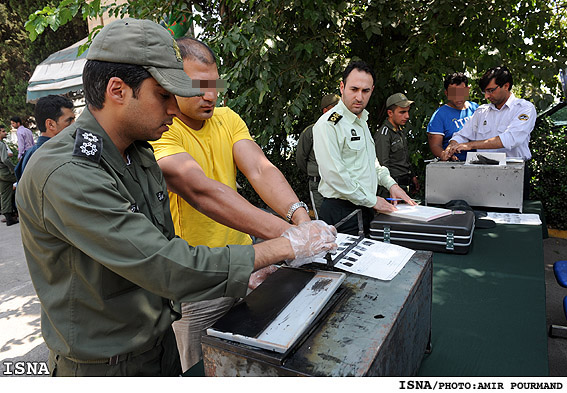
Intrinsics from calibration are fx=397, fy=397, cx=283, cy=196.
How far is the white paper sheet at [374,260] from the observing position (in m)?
1.36

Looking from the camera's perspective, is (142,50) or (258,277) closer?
(142,50)

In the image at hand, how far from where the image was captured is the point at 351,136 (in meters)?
3.06

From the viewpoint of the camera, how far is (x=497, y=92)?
11.8 ft

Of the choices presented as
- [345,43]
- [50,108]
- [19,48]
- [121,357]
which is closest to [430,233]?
[121,357]

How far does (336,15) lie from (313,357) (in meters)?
4.19

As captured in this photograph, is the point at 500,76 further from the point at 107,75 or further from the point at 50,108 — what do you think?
the point at 50,108

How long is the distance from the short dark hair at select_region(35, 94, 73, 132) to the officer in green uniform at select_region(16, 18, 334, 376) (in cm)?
294

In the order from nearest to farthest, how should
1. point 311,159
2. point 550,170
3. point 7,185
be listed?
point 311,159 < point 550,170 < point 7,185

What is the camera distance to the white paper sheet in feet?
4.46

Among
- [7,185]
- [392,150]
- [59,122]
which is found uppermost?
[59,122]

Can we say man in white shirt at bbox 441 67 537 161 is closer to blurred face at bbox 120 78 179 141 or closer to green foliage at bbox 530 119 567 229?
green foliage at bbox 530 119 567 229

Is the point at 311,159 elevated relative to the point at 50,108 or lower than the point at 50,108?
lower

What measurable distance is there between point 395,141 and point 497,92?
3.73 feet

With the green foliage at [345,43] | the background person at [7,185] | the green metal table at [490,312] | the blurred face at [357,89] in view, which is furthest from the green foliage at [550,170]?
the background person at [7,185]
